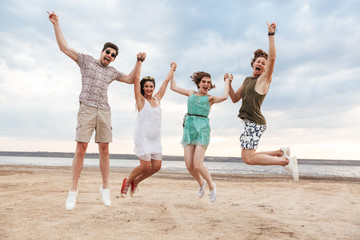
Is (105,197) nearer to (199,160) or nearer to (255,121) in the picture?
(199,160)

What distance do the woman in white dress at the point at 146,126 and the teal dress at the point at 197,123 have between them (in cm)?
58

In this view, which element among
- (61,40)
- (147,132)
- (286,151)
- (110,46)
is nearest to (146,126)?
(147,132)

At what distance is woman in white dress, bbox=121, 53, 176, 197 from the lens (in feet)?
17.2

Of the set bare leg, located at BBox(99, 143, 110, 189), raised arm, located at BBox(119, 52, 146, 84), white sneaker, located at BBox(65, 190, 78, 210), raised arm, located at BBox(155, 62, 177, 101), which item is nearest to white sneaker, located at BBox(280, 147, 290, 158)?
raised arm, located at BBox(155, 62, 177, 101)

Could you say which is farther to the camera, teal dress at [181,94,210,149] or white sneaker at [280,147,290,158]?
white sneaker at [280,147,290,158]

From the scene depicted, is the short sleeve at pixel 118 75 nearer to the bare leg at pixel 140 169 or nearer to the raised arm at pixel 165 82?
the raised arm at pixel 165 82

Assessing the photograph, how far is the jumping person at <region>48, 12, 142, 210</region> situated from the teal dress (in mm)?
1344

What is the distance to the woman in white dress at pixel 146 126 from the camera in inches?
207

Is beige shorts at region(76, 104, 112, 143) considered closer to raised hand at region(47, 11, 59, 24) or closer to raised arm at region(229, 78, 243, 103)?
raised hand at region(47, 11, 59, 24)

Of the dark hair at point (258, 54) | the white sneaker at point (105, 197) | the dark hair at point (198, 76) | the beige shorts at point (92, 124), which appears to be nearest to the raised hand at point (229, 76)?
the dark hair at point (198, 76)

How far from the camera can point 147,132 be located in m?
5.28

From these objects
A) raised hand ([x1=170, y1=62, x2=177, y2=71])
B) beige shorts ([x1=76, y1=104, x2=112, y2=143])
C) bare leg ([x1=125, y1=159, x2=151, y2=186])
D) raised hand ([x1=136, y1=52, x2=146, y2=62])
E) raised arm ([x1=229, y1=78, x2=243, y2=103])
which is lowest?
bare leg ([x1=125, y1=159, x2=151, y2=186])

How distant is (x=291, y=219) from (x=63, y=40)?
548 centimetres

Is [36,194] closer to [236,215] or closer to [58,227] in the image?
[58,227]
